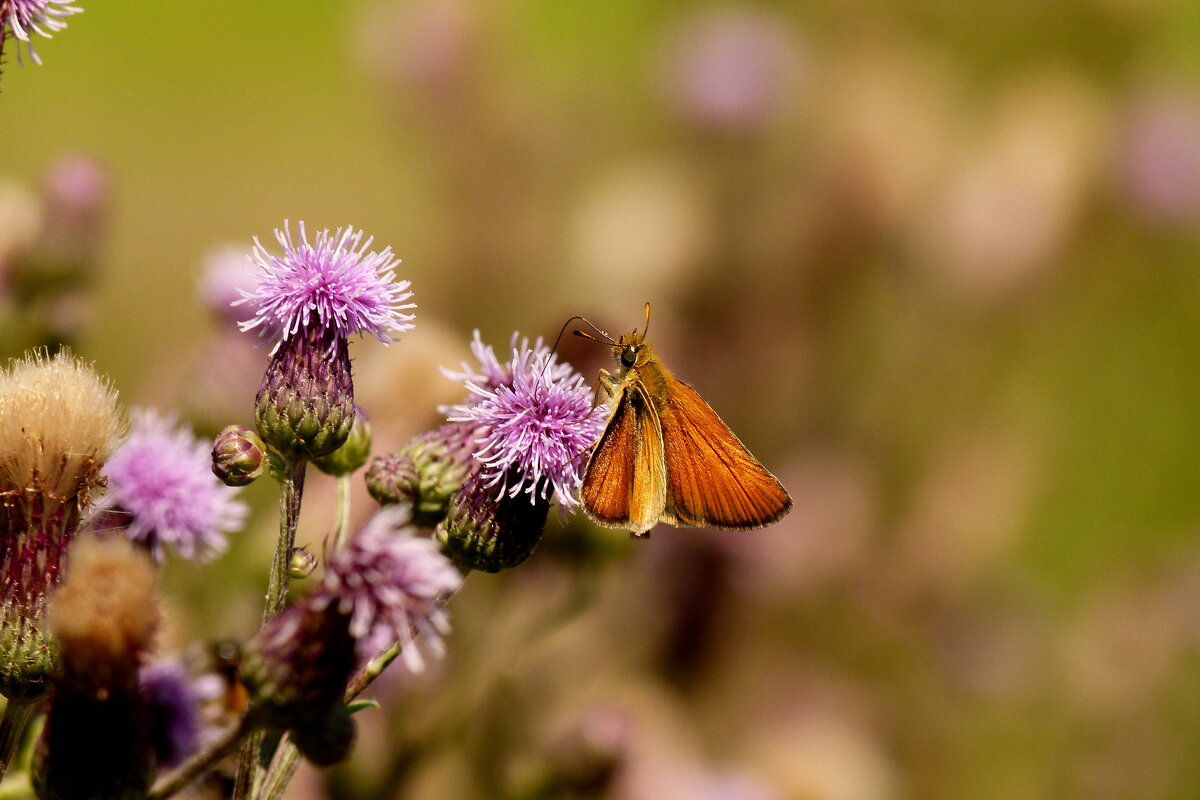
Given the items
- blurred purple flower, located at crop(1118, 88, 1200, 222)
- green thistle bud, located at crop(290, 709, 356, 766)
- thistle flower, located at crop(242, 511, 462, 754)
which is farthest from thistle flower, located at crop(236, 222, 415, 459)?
blurred purple flower, located at crop(1118, 88, 1200, 222)

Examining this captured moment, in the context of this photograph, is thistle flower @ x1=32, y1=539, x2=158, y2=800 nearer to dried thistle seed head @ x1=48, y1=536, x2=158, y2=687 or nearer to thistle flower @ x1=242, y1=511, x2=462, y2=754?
dried thistle seed head @ x1=48, y1=536, x2=158, y2=687

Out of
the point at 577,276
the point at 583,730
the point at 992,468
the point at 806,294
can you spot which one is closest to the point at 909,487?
the point at 992,468

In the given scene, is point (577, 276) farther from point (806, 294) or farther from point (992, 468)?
point (992, 468)

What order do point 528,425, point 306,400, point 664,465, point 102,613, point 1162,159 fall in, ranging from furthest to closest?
point 1162,159, point 664,465, point 528,425, point 306,400, point 102,613

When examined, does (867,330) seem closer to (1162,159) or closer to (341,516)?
(1162,159)

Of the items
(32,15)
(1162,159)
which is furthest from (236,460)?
(1162,159)

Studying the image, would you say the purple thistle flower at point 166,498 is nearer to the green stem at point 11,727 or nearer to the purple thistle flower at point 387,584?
the green stem at point 11,727

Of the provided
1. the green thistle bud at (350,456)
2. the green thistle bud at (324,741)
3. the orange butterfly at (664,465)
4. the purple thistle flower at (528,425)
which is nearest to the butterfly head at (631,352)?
the orange butterfly at (664,465)
